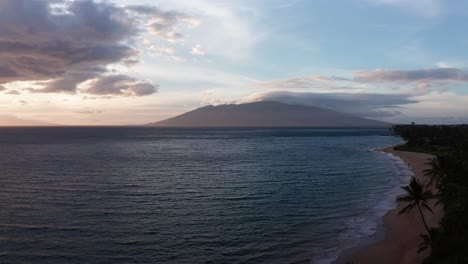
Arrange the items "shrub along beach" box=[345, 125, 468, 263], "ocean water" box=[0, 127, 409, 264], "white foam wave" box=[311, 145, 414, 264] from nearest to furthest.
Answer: "shrub along beach" box=[345, 125, 468, 263] → "white foam wave" box=[311, 145, 414, 264] → "ocean water" box=[0, 127, 409, 264]

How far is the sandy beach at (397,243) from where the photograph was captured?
107 feet

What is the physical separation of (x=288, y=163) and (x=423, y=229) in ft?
199

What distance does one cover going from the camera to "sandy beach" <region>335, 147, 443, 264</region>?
32.8m

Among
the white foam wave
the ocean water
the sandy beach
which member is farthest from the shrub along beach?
the ocean water

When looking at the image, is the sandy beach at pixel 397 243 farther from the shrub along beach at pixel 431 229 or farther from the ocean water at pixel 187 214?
the ocean water at pixel 187 214

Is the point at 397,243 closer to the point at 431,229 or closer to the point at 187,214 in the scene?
the point at 431,229

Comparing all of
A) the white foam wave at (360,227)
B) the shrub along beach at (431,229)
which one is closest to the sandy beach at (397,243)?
the shrub along beach at (431,229)

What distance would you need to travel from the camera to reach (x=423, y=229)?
1608 inches

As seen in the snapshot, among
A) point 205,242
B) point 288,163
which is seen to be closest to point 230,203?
point 205,242

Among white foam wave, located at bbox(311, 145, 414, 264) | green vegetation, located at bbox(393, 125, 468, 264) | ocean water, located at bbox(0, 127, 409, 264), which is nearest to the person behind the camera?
green vegetation, located at bbox(393, 125, 468, 264)

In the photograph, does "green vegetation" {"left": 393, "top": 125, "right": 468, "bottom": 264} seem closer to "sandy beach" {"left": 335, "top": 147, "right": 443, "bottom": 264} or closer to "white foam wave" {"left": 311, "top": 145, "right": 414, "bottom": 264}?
"sandy beach" {"left": 335, "top": 147, "right": 443, "bottom": 264}

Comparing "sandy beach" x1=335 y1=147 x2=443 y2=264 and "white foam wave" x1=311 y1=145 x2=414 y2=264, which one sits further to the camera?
"white foam wave" x1=311 y1=145 x2=414 y2=264

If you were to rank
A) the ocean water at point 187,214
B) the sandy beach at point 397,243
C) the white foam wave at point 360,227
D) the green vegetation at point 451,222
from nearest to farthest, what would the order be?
the green vegetation at point 451,222, the sandy beach at point 397,243, the white foam wave at point 360,227, the ocean water at point 187,214

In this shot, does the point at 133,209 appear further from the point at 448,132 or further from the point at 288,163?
the point at 448,132
